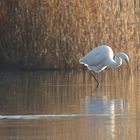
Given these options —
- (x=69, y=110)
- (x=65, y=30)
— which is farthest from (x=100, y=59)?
(x=69, y=110)

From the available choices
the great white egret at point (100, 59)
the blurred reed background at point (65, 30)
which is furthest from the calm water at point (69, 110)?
the blurred reed background at point (65, 30)

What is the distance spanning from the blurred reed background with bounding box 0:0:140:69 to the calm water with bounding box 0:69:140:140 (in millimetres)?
5713

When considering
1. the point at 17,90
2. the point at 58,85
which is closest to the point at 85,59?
the point at 58,85

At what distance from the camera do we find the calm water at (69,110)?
32.6ft

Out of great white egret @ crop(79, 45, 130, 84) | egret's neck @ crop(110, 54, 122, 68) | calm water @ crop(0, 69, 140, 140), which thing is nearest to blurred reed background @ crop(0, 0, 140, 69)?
egret's neck @ crop(110, 54, 122, 68)

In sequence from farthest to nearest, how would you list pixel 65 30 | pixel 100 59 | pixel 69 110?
pixel 65 30, pixel 100 59, pixel 69 110

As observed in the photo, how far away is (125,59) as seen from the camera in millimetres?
22953

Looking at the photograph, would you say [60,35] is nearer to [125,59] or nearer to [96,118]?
[125,59]

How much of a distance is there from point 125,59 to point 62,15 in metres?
3.92

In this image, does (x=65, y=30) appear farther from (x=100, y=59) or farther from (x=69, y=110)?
(x=69, y=110)

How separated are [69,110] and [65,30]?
13.8m

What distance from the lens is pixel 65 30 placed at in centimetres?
2642

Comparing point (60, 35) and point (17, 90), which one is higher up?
point (60, 35)

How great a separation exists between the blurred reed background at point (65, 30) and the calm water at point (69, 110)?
571 centimetres
